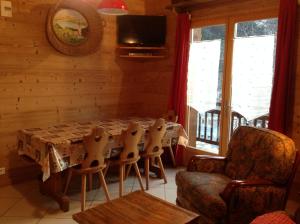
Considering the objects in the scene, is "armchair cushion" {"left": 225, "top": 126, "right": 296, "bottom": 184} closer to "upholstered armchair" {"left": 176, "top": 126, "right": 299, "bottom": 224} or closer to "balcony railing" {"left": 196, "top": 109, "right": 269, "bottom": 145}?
"upholstered armchair" {"left": 176, "top": 126, "right": 299, "bottom": 224}

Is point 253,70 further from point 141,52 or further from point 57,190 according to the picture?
point 57,190

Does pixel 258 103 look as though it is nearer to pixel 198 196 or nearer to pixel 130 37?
pixel 198 196

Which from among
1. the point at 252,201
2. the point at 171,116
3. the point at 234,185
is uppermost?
the point at 171,116

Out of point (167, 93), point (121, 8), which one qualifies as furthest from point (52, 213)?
point (167, 93)

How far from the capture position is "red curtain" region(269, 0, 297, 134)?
10.4 ft

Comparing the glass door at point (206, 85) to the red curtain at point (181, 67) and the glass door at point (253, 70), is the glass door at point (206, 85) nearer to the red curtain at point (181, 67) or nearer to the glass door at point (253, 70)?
the red curtain at point (181, 67)

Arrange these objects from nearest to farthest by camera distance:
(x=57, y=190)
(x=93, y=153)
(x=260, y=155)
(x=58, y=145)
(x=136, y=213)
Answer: (x=136, y=213), (x=260, y=155), (x=58, y=145), (x=93, y=153), (x=57, y=190)

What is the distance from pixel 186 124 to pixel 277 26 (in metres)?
1.89

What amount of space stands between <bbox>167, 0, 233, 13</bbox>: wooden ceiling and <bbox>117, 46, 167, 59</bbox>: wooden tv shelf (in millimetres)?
632

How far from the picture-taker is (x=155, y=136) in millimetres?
3510

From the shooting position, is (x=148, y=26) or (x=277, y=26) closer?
(x=277, y=26)

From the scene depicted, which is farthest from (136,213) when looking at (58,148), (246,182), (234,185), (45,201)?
(45,201)

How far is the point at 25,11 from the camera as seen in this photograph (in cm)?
366

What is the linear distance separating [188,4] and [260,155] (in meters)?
2.46
